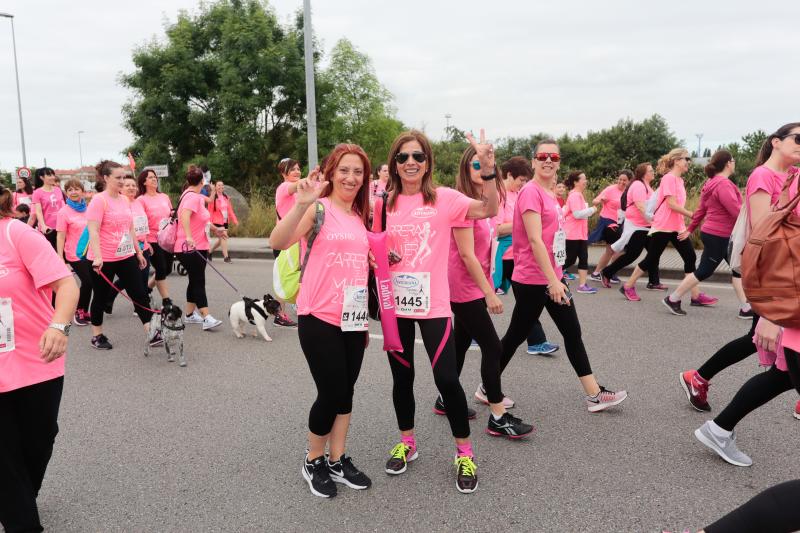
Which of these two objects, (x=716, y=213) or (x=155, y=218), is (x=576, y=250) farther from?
(x=155, y=218)

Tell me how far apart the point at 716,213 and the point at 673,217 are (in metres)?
0.91

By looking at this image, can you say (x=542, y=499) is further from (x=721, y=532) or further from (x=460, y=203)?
(x=460, y=203)

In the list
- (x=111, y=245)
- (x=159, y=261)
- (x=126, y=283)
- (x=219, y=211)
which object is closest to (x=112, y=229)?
(x=111, y=245)

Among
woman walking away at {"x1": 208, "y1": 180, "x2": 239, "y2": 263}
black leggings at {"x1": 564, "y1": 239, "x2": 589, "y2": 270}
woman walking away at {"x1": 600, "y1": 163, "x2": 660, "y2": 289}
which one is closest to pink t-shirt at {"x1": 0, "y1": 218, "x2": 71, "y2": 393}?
black leggings at {"x1": 564, "y1": 239, "x2": 589, "y2": 270}

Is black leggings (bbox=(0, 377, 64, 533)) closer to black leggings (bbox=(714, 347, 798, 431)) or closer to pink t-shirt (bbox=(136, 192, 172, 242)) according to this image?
black leggings (bbox=(714, 347, 798, 431))

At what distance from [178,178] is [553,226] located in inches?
901

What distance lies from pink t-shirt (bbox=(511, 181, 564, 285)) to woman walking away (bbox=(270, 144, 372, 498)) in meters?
1.22

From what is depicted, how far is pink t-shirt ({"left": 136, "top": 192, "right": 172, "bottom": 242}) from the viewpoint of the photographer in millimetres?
7377

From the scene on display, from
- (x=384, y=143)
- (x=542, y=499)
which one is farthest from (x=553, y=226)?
(x=384, y=143)

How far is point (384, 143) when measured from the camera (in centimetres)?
2572

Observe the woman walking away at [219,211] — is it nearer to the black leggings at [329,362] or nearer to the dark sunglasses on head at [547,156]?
the dark sunglasses on head at [547,156]

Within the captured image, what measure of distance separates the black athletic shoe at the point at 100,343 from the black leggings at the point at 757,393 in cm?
573

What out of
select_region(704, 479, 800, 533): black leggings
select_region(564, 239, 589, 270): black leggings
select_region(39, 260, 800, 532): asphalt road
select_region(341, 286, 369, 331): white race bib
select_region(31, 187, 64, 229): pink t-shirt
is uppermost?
select_region(31, 187, 64, 229): pink t-shirt

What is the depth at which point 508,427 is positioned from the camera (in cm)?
362
